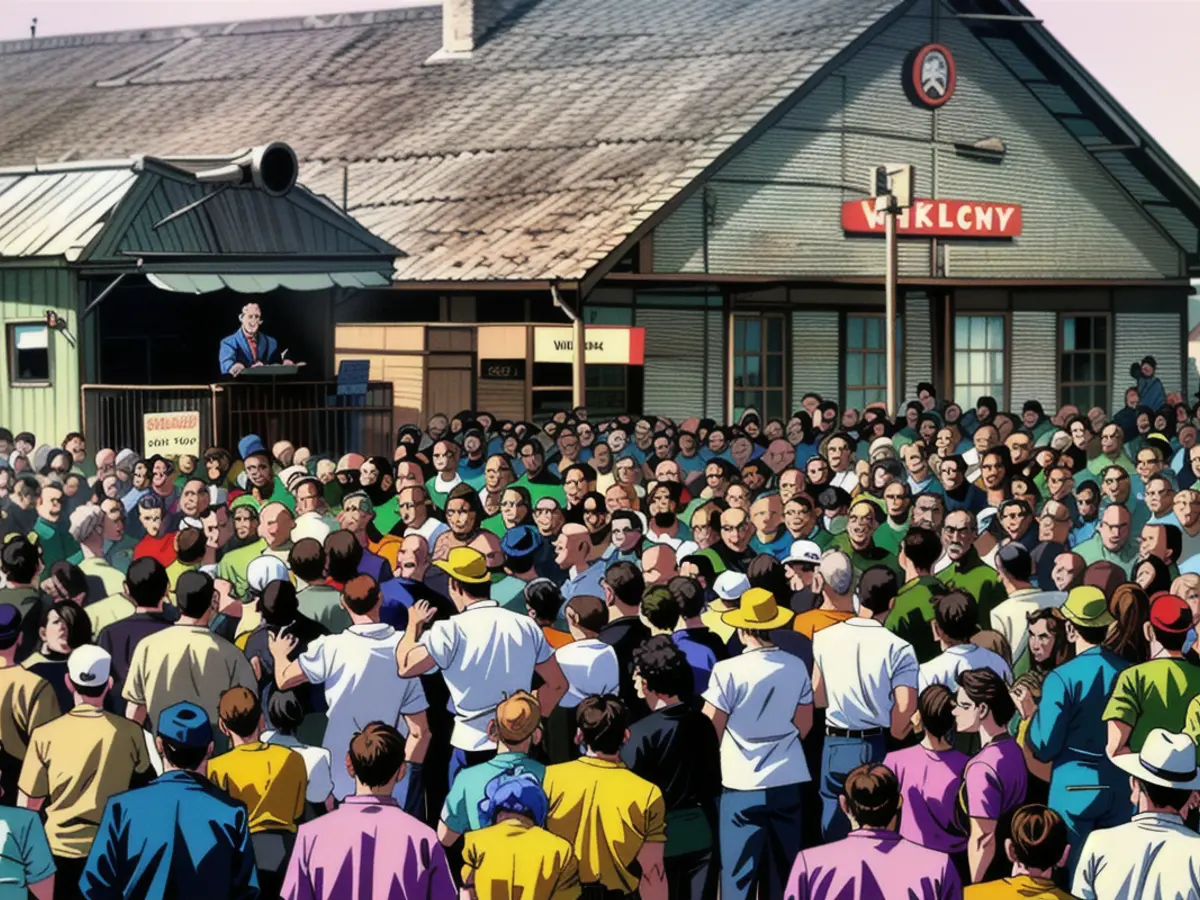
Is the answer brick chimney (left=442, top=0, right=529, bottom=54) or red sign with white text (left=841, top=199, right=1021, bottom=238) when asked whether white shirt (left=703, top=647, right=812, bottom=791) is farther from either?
brick chimney (left=442, top=0, right=529, bottom=54)

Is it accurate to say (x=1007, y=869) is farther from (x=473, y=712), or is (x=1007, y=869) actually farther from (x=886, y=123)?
(x=886, y=123)

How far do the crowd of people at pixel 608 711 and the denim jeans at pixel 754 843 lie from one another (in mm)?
13

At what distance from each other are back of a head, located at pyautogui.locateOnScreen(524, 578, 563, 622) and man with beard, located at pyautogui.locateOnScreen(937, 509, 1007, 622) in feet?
7.16

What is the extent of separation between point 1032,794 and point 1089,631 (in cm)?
73

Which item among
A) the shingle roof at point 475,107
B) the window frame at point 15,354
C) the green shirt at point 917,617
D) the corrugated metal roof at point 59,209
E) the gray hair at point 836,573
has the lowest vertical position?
the green shirt at point 917,617

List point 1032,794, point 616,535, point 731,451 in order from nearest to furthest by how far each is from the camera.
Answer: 1. point 1032,794
2. point 616,535
3. point 731,451

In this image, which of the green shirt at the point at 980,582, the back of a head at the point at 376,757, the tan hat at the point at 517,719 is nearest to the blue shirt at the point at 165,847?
the back of a head at the point at 376,757

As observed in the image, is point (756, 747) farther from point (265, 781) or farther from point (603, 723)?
point (265, 781)

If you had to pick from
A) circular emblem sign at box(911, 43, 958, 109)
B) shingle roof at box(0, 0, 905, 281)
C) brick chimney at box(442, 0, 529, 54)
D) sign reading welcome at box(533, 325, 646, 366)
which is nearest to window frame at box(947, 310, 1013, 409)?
circular emblem sign at box(911, 43, 958, 109)

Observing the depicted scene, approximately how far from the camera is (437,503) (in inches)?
578

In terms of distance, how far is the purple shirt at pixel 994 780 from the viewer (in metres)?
7.56

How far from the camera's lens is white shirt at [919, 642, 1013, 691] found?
831 cm

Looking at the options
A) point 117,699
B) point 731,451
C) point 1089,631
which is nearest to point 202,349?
point 731,451

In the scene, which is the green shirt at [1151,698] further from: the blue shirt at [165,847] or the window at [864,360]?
the window at [864,360]
